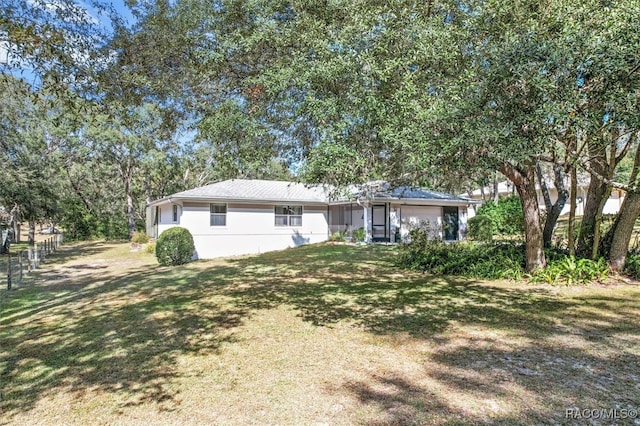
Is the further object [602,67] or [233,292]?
[233,292]

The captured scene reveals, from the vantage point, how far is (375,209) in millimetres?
24359

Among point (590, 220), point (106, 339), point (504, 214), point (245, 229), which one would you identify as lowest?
point (106, 339)

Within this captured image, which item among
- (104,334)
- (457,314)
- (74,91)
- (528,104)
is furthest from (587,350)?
(74,91)

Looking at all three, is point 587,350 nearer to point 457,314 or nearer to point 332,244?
point 457,314

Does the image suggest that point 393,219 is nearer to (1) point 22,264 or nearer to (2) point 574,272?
(2) point 574,272

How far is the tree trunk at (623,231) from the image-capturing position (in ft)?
30.6

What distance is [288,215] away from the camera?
21516 millimetres

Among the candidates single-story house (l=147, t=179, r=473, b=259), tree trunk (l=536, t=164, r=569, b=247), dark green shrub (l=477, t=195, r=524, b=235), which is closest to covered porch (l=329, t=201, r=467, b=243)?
single-story house (l=147, t=179, r=473, b=259)

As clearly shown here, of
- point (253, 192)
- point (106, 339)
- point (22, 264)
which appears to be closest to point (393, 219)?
point (253, 192)

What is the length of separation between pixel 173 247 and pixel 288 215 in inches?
279

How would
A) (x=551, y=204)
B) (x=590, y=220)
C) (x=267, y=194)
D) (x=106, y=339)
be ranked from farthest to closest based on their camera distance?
(x=267, y=194) < (x=551, y=204) < (x=590, y=220) < (x=106, y=339)

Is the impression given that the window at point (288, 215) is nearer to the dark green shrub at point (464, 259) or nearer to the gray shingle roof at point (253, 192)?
the gray shingle roof at point (253, 192)

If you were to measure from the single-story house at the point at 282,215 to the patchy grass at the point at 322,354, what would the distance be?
8.47m

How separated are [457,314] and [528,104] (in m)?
3.99
